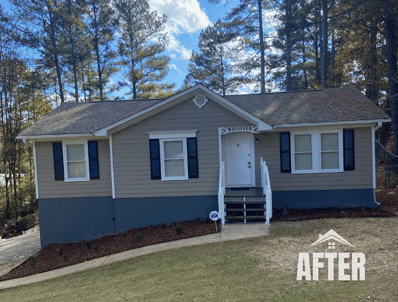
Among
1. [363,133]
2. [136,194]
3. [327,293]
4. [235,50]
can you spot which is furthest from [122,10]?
[327,293]

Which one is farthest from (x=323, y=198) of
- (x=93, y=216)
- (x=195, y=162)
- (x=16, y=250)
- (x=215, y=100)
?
(x=16, y=250)

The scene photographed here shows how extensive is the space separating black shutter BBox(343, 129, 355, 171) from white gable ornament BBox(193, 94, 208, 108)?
16.6 ft

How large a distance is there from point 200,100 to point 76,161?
17.2 ft

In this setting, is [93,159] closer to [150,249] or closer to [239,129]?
[150,249]

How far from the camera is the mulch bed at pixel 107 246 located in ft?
30.0

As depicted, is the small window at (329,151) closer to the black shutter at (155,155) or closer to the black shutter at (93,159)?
the black shutter at (155,155)

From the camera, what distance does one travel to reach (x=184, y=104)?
10.6m

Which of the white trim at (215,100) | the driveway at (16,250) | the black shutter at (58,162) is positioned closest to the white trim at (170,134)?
the white trim at (215,100)

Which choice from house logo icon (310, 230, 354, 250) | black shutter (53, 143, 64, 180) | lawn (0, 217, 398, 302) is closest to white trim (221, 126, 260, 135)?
lawn (0, 217, 398, 302)

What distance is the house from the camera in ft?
34.2

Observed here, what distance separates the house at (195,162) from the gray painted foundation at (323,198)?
4cm

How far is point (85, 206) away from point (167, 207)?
324cm

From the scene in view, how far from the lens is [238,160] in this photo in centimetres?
1113

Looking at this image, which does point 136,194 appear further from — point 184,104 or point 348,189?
point 348,189
